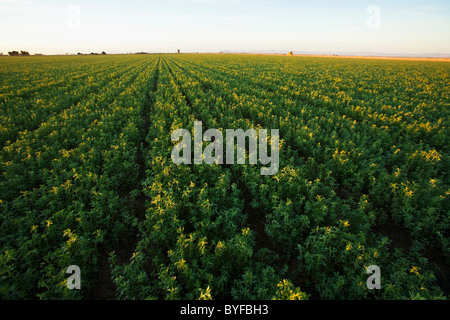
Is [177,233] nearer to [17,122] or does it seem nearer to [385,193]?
[385,193]

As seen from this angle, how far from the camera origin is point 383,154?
7465 mm

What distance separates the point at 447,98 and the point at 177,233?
66.3 ft

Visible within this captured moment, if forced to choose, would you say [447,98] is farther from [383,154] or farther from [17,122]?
[17,122]

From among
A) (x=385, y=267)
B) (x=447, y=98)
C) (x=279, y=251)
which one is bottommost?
(x=279, y=251)

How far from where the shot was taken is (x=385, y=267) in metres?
3.52

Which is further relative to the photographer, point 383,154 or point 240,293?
point 383,154

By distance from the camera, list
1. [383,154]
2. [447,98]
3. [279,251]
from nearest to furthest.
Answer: [279,251], [383,154], [447,98]

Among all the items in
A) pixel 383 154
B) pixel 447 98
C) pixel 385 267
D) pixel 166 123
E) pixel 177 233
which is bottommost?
pixel 385 267
